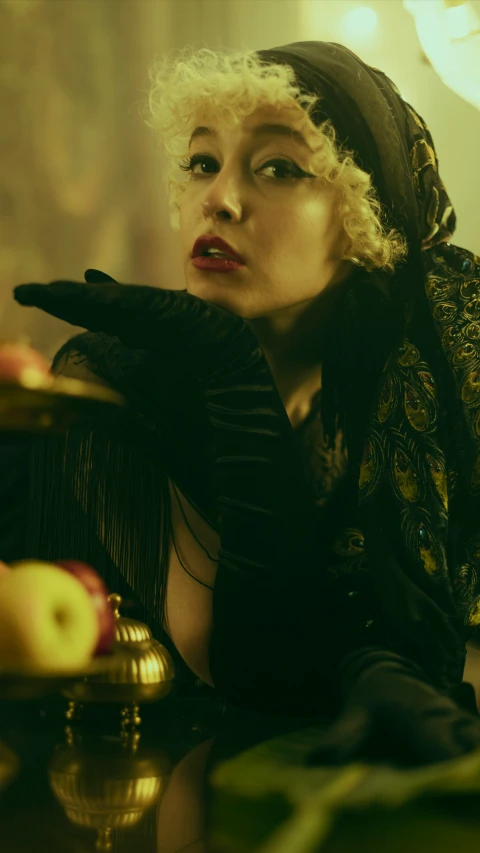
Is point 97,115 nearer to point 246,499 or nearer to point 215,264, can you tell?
point 215,264

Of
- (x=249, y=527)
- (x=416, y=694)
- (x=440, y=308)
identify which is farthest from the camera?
(x=440, y=308)

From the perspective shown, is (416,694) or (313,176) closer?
(416,694)

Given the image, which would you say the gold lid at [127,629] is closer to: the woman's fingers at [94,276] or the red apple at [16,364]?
the red apple at [16,364]

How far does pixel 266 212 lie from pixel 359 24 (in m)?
0.35

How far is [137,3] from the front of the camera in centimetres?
132

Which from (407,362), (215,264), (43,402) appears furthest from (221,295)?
(43,402)

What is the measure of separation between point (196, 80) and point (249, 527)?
0.64 metres

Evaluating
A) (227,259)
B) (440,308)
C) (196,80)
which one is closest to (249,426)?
(227,259)

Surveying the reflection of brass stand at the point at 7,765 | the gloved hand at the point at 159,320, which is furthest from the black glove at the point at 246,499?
the reflection of brass stand at the point at 7,765

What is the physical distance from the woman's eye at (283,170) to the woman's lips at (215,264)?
0.43ft

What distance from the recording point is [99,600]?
3.63 feet

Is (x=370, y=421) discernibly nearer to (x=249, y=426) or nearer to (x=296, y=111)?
(x=249, y=426)

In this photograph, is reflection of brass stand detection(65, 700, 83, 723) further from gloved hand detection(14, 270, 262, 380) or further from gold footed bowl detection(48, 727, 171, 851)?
gloved hand detection(14, 270, 262, 380)

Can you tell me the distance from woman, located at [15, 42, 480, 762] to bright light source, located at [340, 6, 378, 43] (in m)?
0.04
